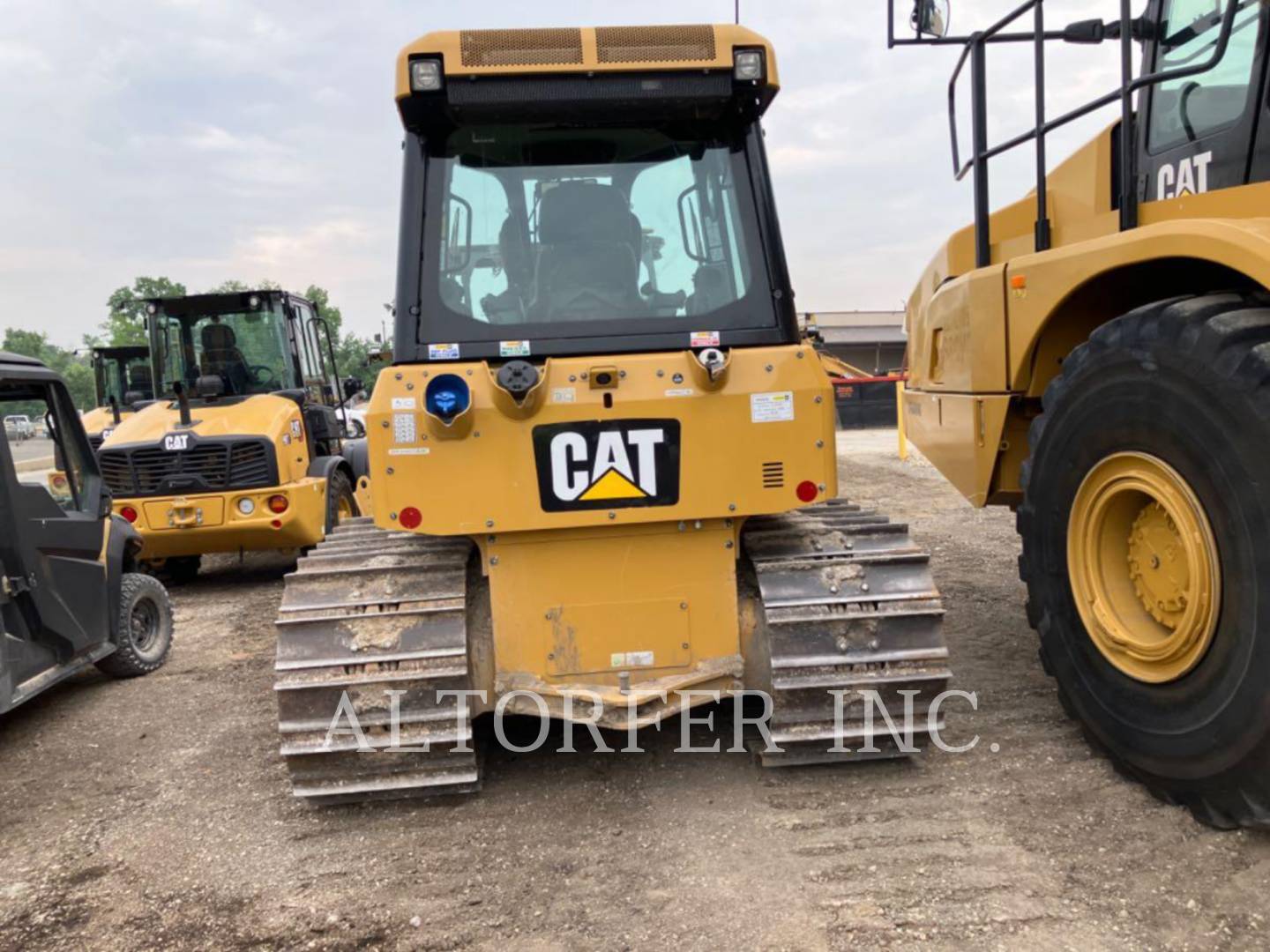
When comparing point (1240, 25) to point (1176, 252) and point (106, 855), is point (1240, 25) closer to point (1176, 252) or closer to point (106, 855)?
point (1176, 252)

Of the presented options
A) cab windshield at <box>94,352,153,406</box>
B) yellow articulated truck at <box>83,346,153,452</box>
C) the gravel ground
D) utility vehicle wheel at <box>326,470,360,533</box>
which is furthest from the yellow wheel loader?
cab windshield at <box>94,352,153,406</box>

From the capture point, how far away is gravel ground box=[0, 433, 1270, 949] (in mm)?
2551

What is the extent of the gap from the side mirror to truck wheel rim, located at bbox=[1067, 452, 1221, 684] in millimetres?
2064

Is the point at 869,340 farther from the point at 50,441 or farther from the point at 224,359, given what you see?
the point at 50,441

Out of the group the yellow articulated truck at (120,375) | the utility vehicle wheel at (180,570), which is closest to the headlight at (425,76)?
the utility vehicle wheel at (180,570)

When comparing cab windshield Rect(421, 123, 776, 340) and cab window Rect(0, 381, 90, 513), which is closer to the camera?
cab windshield Rect(421, 123, 776, 340)

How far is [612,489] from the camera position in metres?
3.26

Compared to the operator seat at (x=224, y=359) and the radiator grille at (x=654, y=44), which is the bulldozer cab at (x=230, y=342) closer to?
the operator seat at (x=224, y=359)

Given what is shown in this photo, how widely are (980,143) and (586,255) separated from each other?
2.08 m

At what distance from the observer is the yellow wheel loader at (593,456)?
3.21 m

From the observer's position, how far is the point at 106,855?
126 inches

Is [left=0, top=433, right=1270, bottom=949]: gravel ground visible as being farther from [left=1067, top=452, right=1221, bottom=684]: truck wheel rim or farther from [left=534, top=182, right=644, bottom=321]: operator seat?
[left=534, top=182, right=644, bottom=321]: operator seat

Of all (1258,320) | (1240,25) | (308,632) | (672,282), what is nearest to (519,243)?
(672,282)

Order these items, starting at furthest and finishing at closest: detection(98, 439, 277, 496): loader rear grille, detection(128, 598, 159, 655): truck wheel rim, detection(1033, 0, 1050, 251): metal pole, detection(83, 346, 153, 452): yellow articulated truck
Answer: detection(83, 346, 153, 452): yellow articulated truck
detection(98, 439, 277, 496): loader rear grille
detection(128, 598, 159, 655): truck wheel rim
detection(1033, 0, 1050, 251): metal pole
